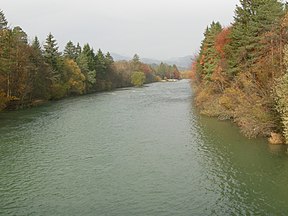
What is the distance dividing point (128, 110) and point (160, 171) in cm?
2876

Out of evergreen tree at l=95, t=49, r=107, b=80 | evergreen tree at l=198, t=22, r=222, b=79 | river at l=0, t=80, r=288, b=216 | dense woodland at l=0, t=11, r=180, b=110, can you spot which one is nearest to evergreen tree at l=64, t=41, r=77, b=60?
dense woodland at l=0, t=11, r=180, b=110

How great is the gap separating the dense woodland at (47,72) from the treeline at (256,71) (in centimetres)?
3110

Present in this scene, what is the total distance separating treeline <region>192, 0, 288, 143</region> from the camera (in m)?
27.3

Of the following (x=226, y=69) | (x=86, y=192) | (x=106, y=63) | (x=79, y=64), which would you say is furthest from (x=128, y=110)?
(x=106, y=63)

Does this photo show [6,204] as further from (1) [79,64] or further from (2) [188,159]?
(1) [79,64]

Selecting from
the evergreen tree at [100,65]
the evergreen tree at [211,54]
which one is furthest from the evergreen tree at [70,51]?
the evergreen tree at [211,54]

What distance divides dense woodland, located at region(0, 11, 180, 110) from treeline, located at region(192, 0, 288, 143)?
102ft

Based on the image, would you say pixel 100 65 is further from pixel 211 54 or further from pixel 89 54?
pixel 211 54

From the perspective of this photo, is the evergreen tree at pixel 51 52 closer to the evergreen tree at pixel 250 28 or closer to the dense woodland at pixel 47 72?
the dense woodland at pixel 47 72

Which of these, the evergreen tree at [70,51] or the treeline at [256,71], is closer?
the treeline at [256,71]

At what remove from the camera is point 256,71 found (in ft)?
106

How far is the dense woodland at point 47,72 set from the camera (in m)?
52.1

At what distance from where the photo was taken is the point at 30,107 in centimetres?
5634

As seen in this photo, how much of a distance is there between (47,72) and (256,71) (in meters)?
45.7
